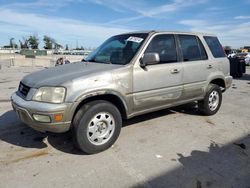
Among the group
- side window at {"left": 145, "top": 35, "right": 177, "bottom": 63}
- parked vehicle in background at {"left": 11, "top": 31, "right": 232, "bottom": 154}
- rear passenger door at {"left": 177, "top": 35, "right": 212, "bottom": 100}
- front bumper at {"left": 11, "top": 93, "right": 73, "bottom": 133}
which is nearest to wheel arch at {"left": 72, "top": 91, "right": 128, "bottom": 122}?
parked vehicle in background at {"left": 11, "top": 31, "right": 232, "bottom": 154}

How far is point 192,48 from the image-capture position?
4992mm

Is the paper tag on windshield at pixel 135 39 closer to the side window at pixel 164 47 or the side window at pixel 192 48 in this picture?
the side window at pixel 164 47

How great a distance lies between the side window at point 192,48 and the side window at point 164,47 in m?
0.27

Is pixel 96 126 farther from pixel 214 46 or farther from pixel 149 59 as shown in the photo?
pixel 214 46

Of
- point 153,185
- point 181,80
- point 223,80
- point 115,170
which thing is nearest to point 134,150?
point 115,170

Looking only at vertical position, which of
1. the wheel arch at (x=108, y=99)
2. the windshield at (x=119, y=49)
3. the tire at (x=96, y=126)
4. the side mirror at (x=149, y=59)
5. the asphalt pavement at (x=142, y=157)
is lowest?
the asphalt pavement at (x=142, y=157)

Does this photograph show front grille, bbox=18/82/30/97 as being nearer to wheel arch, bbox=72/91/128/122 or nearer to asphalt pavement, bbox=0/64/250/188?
wheel arch, bbox=72/91/128/122

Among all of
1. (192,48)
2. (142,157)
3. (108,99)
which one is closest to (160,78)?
(108,99)

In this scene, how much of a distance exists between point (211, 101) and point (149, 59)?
8.01 ft

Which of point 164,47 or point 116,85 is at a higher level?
point 164,47

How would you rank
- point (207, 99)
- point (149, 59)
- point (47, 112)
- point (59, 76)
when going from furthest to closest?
point (207, 99), point (149, 59), point (59, 76), point (47, 112)

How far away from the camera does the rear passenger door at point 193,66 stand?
4.71 meters

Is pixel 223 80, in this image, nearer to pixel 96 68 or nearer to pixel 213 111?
pixel 213 111

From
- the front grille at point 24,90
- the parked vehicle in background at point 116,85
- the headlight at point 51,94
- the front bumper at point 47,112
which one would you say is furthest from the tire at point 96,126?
the front grille at point 24,90
